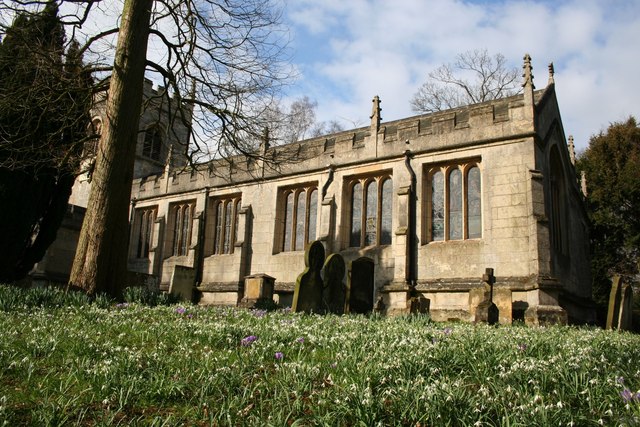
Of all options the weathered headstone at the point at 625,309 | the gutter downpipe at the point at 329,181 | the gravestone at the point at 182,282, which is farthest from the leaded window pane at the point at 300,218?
the weathered headstone at the point at 625,309

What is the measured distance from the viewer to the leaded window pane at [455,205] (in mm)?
16859

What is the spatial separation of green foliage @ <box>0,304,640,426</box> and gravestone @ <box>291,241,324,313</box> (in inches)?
268

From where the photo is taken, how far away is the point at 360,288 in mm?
15875

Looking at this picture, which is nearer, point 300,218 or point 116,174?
point 116,174

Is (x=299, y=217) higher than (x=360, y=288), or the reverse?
(x=299, y=217)

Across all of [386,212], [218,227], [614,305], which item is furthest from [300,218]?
[614,305]

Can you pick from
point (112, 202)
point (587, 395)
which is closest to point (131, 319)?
point (112, 202)

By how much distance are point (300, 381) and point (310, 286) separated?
9400 mm

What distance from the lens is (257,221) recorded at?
70.2 feet

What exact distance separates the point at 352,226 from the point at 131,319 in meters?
12.8

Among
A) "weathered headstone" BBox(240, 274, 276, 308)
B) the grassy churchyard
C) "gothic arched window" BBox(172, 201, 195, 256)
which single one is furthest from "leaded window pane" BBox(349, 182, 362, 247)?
the grassy churchyard

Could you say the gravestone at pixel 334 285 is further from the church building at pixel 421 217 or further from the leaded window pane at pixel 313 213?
the leaded window pane at pixel 313 213

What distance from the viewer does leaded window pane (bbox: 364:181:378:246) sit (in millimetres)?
18734

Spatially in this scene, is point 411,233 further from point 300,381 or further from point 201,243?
point 300,381
